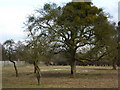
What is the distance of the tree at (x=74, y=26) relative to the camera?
28.6 meters

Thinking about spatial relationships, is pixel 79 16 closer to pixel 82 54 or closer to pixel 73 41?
pixel 73 41

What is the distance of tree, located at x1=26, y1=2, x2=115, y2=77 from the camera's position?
1126 inches

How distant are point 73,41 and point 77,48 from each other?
123 centimetres

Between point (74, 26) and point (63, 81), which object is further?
point (74, 26)

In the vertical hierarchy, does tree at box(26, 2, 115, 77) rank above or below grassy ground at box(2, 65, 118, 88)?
above

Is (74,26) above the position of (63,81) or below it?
above

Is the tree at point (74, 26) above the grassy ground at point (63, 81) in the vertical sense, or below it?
above

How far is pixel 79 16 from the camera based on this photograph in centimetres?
2858

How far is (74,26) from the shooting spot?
28.6 m

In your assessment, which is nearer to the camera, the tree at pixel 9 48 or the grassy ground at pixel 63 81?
the grassy ground at pixel 63 81

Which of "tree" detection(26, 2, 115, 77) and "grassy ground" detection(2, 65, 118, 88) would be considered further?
"tree" detection(26, 2, 115, 77)

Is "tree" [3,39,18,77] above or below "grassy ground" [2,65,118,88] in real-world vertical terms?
above

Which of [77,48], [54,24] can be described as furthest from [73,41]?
[54,24]

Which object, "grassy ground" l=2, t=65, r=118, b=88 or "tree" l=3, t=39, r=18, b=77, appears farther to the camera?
"tree" l=3, t=39, r=18, b=77
